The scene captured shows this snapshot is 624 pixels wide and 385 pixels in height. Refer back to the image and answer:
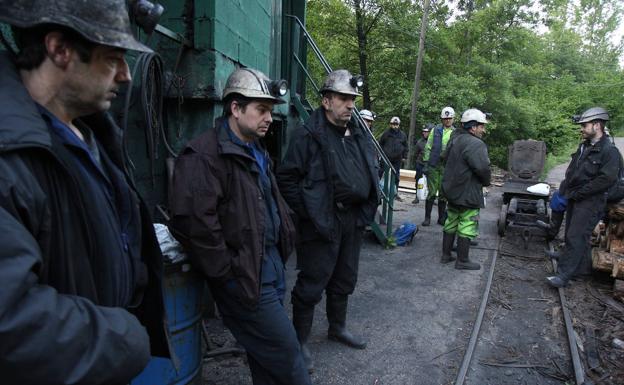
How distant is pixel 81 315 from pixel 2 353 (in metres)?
0.17

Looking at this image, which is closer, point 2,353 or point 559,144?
point 2,353

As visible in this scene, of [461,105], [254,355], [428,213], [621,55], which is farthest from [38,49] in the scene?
[621,55]

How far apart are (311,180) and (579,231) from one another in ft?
13.2

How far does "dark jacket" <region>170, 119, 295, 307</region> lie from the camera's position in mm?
2363

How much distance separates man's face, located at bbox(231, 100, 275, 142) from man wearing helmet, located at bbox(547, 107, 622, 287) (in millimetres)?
4537

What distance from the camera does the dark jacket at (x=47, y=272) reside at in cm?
95

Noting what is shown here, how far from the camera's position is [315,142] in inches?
135

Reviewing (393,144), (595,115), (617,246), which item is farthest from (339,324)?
(393,144)

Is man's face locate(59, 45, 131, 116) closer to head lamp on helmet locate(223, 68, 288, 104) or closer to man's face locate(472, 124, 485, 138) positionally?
head lamp on helmet locate(223, 68, 288, 104)

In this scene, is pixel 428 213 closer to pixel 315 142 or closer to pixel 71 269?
pixel 315 142

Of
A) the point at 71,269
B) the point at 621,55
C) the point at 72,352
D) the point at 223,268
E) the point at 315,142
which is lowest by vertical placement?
the point at 223,268

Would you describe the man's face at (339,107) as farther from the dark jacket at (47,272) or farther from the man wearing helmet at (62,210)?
the dark jacket at (47,272)

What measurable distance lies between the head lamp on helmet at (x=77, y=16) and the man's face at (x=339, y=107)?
2.30 meters

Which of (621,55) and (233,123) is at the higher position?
(621,55)
